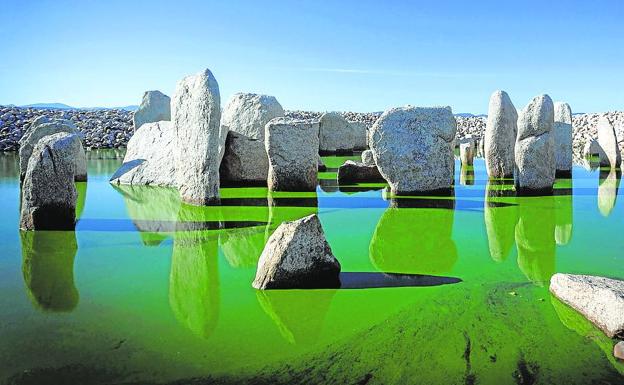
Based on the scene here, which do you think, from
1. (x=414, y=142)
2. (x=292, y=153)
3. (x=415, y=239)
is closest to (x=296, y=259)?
(x=415, y=239)

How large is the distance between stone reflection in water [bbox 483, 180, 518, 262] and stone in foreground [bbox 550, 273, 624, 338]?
1.14 metres

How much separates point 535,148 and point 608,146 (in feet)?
24.5

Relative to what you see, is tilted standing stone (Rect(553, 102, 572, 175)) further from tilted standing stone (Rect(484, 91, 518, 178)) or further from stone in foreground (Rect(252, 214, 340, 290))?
stone in foreground (Rect(252, 214, 340, 290))

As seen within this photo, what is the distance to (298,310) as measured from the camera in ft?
12.4

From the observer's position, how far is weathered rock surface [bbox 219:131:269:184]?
34.4 ft

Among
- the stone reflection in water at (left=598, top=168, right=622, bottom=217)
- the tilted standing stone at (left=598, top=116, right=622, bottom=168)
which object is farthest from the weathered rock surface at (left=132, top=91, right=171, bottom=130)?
the tilted standing stone at (left=598, top=116, right=622, bottom=168)

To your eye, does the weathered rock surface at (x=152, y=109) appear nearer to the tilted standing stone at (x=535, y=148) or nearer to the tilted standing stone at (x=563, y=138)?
the tilted standing stone at (x=563, y=138)

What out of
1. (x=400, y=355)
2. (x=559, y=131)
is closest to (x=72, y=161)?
(x=400, y=355)

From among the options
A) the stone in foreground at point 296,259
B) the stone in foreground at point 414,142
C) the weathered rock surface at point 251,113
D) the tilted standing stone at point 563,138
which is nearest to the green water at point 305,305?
the stone in foreground at point 296,259

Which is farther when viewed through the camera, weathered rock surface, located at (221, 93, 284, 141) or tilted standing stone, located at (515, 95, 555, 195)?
weathered rock surface, located at (221, 93, 284, 141)

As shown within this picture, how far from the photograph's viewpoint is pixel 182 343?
10.7 ft

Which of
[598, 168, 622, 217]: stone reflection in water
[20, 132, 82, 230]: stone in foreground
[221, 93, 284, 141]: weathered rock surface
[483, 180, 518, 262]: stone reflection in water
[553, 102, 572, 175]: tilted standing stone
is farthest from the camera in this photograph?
[553, 102, 572, 175]: tilted standing stone

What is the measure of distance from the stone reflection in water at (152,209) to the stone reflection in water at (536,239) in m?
3.47

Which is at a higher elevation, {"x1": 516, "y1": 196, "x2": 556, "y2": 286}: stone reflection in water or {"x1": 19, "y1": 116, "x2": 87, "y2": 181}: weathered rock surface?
{"x1": 19, "y1": 116, "x2": 87, "y2": 181}: weathered rock surface
